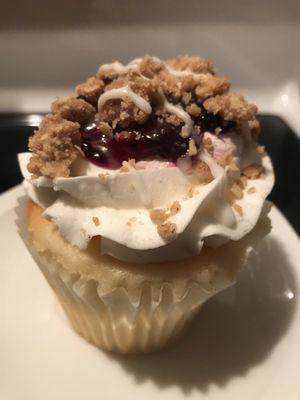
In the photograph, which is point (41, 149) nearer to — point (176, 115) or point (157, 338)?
point (176, 115)

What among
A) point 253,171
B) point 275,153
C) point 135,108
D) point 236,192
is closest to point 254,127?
point 253,171

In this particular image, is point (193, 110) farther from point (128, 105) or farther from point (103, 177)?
point (103, 177)

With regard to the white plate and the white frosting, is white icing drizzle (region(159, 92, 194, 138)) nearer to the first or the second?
the white frosting

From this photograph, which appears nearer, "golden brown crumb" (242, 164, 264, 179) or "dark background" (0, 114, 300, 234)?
"golden brown crumb" (242, 164, 264, 179)

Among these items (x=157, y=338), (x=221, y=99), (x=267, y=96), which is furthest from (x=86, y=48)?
(x=157, y=338)

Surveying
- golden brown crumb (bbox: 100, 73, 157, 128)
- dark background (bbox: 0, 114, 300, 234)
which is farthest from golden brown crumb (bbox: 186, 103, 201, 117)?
dark background (bbox: 0, 114, 300, 234)

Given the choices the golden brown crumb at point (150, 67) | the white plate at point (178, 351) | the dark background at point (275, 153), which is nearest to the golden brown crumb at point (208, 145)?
the golden brown crumb at point (150, 67)

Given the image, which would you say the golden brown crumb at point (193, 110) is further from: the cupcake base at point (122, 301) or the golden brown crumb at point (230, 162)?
the cupcake base at point (122, 301)
